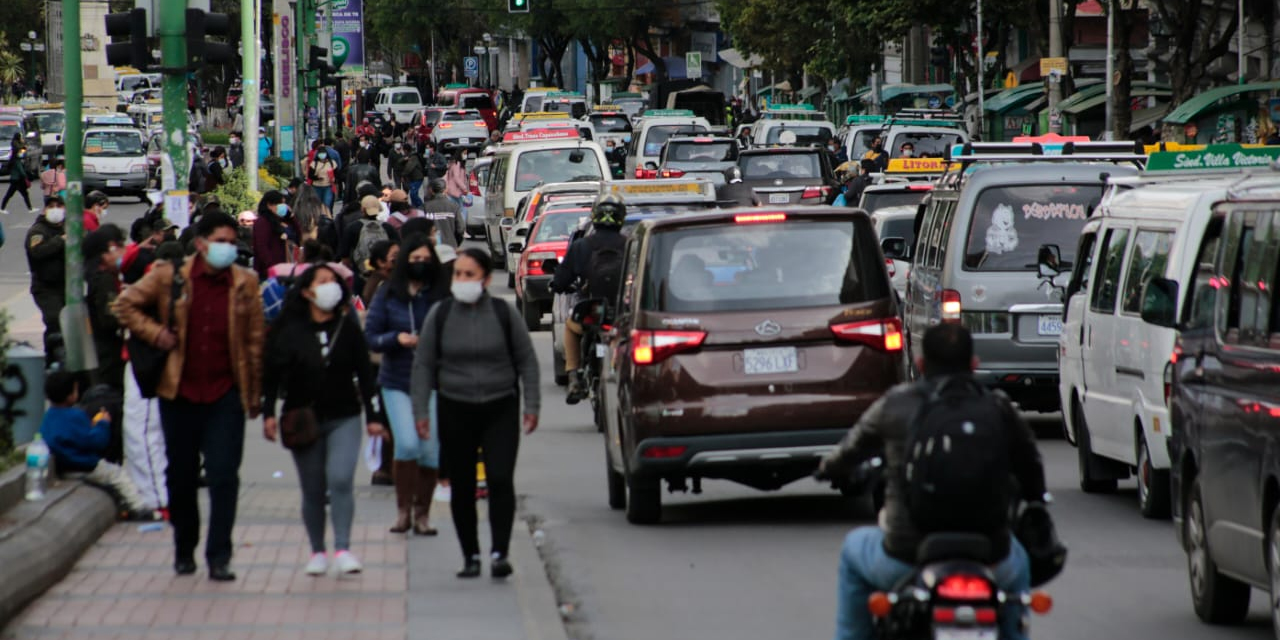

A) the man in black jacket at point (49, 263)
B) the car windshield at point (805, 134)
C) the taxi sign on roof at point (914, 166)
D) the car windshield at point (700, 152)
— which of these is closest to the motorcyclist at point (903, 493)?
the man in black jacket at point (49, 263)

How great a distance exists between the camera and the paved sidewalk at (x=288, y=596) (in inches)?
336

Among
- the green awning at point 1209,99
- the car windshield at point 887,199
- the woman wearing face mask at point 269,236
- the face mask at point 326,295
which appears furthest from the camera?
the green awning at point 1209,99

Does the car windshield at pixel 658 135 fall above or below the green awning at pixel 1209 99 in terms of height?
below

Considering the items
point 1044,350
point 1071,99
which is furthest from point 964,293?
point 1071,99

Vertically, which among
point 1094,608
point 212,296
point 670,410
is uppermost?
point 212,296

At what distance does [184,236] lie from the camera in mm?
15180

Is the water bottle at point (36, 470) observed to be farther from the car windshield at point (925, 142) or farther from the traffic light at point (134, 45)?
the car windshield at point (925, 142)

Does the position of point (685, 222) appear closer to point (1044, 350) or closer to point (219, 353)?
point (219, 353)

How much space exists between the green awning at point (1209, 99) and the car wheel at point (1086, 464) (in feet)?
86.5

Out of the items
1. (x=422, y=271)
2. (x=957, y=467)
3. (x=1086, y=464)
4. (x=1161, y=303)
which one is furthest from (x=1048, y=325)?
(x=957, y=467)

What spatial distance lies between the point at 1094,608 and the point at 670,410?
2.74 metres

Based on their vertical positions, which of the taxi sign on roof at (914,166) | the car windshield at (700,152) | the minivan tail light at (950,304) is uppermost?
the car windshield at (700,152)

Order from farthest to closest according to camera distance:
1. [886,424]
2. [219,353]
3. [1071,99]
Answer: [1071,99] < [219,353] < [886,424]

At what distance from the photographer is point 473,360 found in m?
9.70
